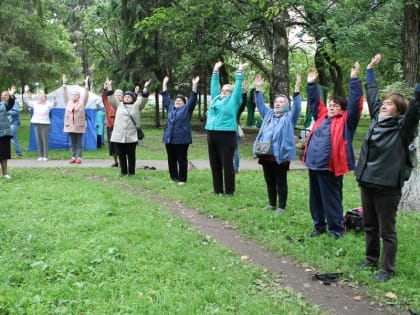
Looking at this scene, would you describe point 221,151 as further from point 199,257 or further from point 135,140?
point 199,257

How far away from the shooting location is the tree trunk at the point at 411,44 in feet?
22.9

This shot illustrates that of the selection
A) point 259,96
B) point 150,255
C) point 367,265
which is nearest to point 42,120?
point 259,96

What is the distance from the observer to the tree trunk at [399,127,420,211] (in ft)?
23.3

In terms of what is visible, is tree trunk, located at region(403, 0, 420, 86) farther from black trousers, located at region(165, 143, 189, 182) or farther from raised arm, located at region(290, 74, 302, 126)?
black trousers, located at region(165, 143, 189, 182)

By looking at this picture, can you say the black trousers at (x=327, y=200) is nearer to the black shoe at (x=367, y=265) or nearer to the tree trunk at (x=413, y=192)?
the black shoe at (x=367, y=265)

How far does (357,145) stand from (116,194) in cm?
1364

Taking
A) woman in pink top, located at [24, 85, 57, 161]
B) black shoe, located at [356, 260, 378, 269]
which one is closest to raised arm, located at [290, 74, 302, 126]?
black shoe, located at [356, 260, 378, 269]

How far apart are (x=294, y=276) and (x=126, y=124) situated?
574cm

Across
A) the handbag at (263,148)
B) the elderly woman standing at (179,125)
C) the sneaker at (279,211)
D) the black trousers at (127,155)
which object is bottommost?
the sneaker at (279,211)

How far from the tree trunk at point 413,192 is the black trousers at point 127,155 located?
523cm

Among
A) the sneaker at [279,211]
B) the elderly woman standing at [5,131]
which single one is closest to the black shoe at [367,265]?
the sneaker at [279,211]

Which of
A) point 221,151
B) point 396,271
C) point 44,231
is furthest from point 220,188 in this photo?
point 396,271

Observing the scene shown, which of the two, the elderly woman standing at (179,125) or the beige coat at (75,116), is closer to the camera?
the elderly woman standing at (179,125)

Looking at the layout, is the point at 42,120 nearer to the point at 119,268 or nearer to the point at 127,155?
the point at 127,155
